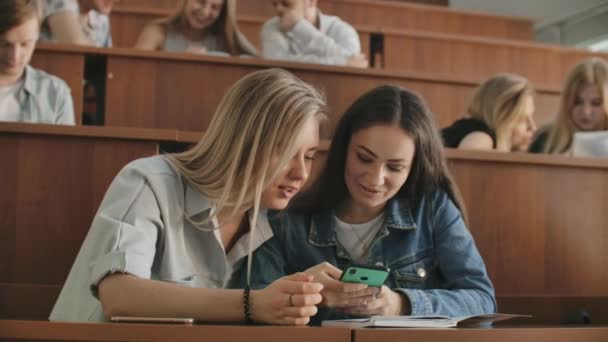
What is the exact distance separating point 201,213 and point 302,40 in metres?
1.26

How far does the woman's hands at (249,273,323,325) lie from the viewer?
2.74 ft

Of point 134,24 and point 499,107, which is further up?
point 134,24

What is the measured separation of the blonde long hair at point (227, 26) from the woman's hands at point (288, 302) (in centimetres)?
142

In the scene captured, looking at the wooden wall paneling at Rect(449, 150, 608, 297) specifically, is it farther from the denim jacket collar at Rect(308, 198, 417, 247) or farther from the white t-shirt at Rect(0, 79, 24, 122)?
the white t-shirt at Rect(0, 79, 24, 122)

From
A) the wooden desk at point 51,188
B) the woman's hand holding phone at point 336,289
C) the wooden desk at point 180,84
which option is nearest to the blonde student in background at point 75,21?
the wooden desk at point 180,84

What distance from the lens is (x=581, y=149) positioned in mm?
1797

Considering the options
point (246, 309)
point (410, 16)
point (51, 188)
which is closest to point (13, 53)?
point (51, 188)

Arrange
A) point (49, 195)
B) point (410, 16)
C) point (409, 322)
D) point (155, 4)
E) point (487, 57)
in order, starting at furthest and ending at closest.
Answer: point (410, 16) → point (155, 4) → point (487, 57) → point (49, 195) → point (409, 322)

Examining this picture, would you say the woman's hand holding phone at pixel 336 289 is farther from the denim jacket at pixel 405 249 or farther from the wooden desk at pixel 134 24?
the wooden desk at pixel 134 24

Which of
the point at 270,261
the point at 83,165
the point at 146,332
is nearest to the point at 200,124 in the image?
the point at 83,165

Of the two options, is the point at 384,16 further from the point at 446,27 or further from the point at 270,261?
the point at 270,261

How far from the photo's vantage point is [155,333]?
2.25ft

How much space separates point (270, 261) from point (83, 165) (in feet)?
1.10

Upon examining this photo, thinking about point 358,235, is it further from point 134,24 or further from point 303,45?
point 134,24
